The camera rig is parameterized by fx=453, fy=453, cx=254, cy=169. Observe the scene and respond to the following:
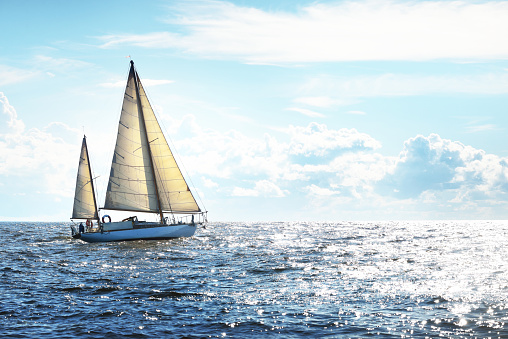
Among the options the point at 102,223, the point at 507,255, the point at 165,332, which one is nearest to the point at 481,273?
the point at 507,255

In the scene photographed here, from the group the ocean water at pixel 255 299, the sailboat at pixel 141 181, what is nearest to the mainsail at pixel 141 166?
the sailboat at pixel 141 181

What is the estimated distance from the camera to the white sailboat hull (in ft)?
184

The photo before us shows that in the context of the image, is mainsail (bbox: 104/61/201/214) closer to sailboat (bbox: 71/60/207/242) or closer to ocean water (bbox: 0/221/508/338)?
sailboat (bbox: 71/60/207/242)

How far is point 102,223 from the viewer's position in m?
57.2

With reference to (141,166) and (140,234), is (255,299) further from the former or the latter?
(141,166)

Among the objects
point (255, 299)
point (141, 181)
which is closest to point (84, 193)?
point (141, 181)

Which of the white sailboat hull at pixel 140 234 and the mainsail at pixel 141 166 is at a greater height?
the mainsail at pixel 141 166

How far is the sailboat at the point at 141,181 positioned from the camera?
55562mm

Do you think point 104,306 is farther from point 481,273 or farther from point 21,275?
point 481,273

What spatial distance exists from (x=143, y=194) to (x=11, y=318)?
39776mm

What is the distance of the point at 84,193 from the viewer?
63469 millimetres

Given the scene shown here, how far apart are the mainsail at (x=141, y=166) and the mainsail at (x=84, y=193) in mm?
8349

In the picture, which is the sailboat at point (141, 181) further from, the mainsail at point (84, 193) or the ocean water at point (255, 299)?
the ocean water at point (255, 299)

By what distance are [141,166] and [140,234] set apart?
332 inches
